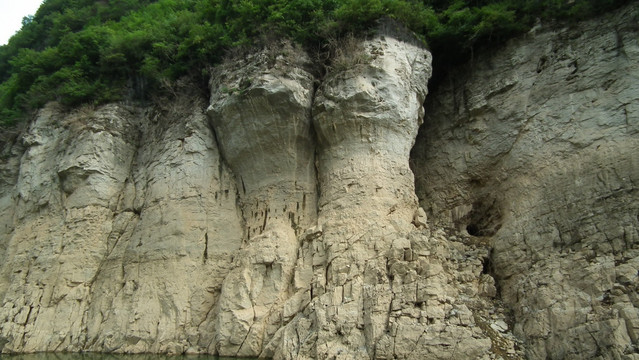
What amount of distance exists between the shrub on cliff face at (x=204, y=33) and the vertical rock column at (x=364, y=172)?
119 centimetres

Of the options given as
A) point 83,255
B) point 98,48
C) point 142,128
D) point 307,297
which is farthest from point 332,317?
point 98,48

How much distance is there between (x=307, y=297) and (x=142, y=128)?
9.07 m

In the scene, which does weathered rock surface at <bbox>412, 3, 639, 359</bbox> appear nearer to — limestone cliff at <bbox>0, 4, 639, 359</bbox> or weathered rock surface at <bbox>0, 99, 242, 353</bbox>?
limestone cliff at <bbox>0, 4, 639, 359</bbox>

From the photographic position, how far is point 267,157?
46.5 ft

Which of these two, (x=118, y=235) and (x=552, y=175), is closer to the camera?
(x=552, y=175)

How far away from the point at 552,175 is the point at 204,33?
36.2ft

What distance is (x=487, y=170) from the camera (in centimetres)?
1366

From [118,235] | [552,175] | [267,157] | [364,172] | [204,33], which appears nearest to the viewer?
[552,175]

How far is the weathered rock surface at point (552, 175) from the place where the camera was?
9453 millimetres

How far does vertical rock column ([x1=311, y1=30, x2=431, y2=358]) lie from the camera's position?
10711 mm

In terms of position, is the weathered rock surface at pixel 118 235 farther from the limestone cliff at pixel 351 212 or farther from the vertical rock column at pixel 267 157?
the vertical rock column at pixel 267 157

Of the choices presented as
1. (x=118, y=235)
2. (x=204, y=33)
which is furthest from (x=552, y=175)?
(x=118, y=235)

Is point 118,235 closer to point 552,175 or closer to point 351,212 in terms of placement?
point 351,212

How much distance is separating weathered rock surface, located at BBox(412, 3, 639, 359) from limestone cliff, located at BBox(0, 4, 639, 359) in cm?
4
